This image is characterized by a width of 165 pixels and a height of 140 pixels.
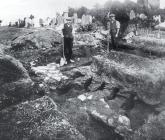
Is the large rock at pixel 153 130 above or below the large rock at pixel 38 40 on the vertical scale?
below

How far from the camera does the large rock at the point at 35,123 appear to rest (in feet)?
10.7

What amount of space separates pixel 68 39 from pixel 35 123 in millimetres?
4110

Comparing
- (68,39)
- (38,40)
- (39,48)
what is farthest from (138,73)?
(38,40)

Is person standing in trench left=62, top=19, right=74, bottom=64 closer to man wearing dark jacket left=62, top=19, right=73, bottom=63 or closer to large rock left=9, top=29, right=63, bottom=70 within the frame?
man wearing dark jacket left=62, top=19, right=73, bottom=63

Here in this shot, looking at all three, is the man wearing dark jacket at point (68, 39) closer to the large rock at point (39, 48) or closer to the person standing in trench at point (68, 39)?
the person standing in trench at point (68, 39)

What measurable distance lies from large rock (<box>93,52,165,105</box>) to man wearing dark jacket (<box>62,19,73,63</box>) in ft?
5.73

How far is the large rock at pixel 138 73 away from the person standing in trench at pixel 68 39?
1.74 meters

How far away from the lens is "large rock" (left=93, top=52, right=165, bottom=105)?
4461 mm

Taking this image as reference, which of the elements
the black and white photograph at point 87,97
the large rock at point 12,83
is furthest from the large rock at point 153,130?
the large rock at point 12,83

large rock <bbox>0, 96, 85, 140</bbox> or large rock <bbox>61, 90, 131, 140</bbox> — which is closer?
large rock <bbox>0, 96, 85, 140</bbox>

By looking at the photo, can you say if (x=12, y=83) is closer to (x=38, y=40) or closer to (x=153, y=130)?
(x=153, y=130)

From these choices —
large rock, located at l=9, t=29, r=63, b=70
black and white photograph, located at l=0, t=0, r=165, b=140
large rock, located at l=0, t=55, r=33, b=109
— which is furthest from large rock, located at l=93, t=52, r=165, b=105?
large rock, located at l=9, t=29, r=63, b=70

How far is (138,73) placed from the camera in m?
4.68

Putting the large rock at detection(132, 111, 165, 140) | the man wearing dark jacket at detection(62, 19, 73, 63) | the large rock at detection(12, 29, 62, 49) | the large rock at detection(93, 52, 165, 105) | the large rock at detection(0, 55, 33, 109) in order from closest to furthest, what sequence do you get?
1. the large rock at detection(132, 111, 165, 140)
2. the large rock at detection(0, 55, 33, 109)
3. the large rock at detection(93, 52, 165, 105)
4. the man wearing dark jacket at detection(62, 19, 73, 63)
5. the large rock at detection(12, 29, 62, 49)
